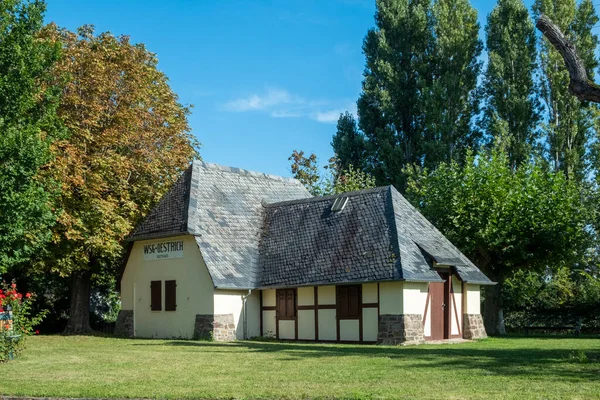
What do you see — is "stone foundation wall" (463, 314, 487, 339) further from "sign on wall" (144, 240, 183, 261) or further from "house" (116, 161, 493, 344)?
"sign on wall" (144, 240, 183, 261)

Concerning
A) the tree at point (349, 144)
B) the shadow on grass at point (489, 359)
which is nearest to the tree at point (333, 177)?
the tree at point (349, 144)

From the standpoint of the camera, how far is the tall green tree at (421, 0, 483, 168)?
4475 centimetres

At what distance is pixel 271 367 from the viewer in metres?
16.0

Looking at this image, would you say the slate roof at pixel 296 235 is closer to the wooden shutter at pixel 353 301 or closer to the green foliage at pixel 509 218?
the wooden shutter at pixel 353 301

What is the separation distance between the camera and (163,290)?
97.3ft

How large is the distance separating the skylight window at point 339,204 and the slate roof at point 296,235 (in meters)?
0.16

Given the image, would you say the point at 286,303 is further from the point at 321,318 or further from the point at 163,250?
the point at 163,250

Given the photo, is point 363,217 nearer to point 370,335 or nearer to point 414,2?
point 370,335

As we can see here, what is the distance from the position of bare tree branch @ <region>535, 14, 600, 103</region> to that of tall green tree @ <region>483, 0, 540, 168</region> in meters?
26.9

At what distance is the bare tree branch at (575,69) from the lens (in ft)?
50.4

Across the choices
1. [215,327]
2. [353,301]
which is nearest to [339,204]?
[353,301]

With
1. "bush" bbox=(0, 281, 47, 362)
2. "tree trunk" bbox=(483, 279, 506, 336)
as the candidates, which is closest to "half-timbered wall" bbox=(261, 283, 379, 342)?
"tree trunk" bbox=(483, 279, 506, 336)

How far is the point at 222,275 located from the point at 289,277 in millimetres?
2313

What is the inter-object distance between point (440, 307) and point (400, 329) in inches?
107
